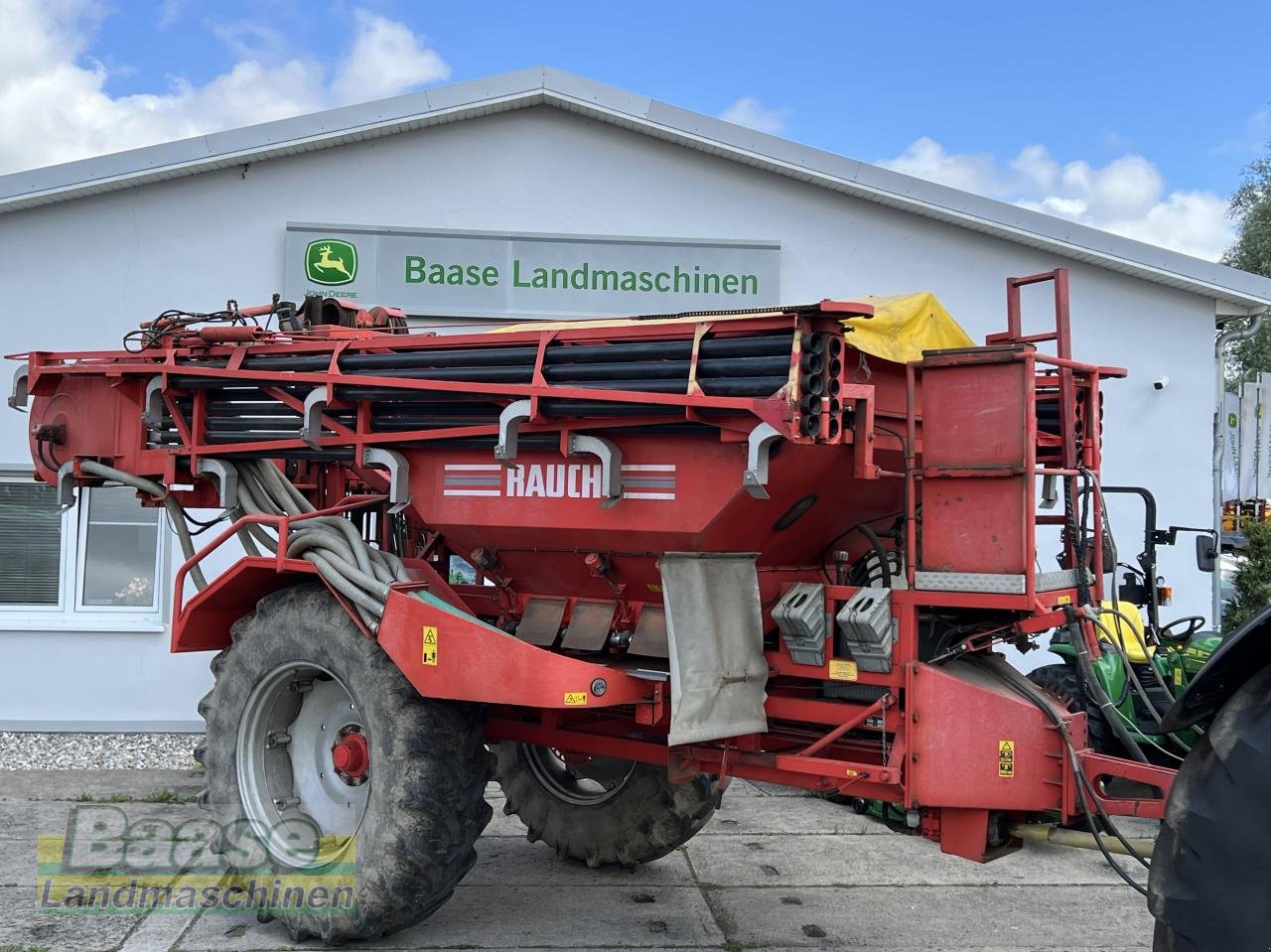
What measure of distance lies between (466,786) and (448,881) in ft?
1.28

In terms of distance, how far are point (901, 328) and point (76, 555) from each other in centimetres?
694

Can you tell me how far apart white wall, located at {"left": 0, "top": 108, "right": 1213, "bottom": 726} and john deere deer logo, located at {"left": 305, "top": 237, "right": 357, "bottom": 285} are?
9.0 inches

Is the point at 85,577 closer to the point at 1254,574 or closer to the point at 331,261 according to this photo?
the point at 331,261

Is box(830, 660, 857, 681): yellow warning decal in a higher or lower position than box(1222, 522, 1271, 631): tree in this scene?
lower

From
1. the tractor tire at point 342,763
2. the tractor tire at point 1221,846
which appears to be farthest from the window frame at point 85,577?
the tractor tire at point 1221,846

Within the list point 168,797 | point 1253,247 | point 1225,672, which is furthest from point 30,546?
point 1253,247

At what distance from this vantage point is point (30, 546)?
29.8 ft

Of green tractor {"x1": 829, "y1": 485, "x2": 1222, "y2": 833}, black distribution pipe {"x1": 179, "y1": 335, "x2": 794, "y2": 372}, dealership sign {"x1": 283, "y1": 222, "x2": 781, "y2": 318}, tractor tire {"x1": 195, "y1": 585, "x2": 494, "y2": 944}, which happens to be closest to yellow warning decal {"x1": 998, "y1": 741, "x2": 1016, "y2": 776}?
black distribution pipe {"x1": 179, "y1": 335, "x2": 794, "y2": 372}

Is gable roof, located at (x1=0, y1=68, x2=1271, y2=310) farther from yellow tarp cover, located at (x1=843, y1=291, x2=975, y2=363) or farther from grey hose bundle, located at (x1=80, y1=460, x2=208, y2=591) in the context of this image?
yellow tarp cover, located at (x1=843, y1=291, x2=975, y2=363)

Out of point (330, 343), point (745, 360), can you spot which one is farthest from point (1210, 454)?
point (330, 343)

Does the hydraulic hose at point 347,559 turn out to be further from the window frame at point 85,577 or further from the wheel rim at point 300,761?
the window frame at point 85,577

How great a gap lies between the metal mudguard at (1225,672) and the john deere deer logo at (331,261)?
731cm

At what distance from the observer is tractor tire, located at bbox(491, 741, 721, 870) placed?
584 centimetres

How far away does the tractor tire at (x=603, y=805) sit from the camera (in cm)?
584
